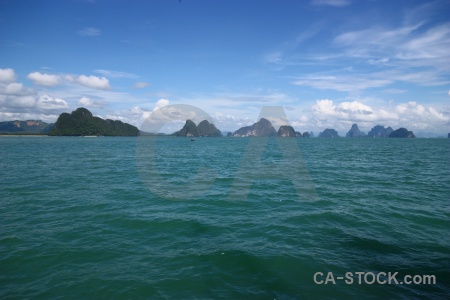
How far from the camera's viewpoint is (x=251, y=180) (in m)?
34.3

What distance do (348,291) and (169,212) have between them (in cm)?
1386

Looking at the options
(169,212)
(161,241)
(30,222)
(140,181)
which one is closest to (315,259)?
(161,241)

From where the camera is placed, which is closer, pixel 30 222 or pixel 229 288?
pixel 229 288

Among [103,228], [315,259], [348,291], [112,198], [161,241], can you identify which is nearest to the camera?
[348,291]

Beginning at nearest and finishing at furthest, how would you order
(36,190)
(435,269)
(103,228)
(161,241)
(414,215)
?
(435,269) → (161,241) → (103,228) → (414,215) → (36,190)

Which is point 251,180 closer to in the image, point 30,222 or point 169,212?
point 169,212

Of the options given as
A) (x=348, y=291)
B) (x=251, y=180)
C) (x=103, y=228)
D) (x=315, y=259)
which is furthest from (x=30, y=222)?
(x=251, y=180)

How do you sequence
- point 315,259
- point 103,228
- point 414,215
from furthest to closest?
1. point 414,215
2. point 103,228
3. point 315,259

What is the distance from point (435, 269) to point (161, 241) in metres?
14.6

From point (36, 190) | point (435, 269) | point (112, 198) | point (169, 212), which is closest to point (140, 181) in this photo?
point (112, 198)

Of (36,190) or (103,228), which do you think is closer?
(103,228)

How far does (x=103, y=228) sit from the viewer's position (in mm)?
16766

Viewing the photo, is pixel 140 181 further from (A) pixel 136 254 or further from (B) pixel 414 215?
(B) pixel 414 215

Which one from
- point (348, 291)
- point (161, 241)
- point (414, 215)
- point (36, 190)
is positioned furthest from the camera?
point (36, 190)
